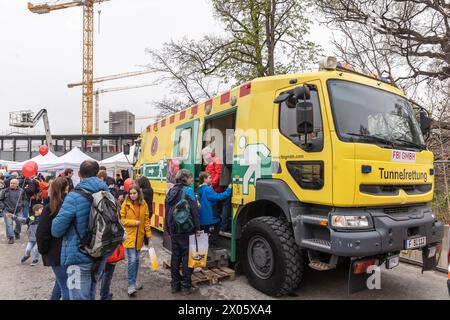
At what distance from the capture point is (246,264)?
4738 mm

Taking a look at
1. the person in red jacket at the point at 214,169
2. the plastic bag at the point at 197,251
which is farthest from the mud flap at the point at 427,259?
the person in red jacket at the point at 214,169

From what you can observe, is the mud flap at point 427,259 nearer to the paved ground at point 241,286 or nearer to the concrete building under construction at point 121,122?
the paved ground at point 241,286

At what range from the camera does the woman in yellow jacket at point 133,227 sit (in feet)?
14.7

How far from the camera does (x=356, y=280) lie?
3674mm

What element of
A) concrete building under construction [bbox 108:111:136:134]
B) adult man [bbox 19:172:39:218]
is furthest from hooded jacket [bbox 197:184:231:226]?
concrete building under construction [bbox 108:111:136:134]

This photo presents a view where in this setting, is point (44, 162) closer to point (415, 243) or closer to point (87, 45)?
point (415, 243)

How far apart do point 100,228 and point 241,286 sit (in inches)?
101

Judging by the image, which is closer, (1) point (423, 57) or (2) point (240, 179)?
(2) point (240, 179)

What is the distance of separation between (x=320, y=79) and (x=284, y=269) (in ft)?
8.03

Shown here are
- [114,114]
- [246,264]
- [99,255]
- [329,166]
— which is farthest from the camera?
[114,114]

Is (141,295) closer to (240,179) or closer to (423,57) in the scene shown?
(240,179)

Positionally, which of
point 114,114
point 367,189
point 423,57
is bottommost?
point 367,189

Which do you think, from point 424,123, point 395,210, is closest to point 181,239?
point 395,210
